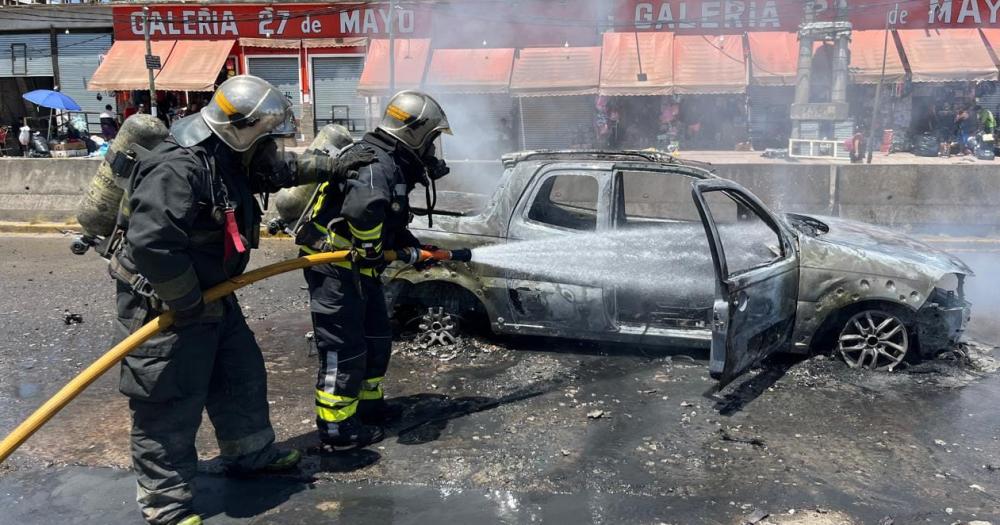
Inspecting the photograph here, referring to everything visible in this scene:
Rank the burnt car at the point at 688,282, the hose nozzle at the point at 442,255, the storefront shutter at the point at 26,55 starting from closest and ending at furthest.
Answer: the hose nozzle at the point at 442,255 → the burnt car at the point at 688,282 → the storefront shutter at the point at 26,55

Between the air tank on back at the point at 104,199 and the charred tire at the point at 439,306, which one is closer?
the air tank on back at the point at 104,199

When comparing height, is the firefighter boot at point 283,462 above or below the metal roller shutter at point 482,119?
below

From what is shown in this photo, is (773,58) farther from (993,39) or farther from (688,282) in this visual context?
(688,282)

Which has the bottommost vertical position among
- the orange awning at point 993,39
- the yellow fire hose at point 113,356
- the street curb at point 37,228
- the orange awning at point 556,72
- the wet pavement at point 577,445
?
the wet pavement at point 577,445

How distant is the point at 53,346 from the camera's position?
600cm

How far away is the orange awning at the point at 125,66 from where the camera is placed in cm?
2405

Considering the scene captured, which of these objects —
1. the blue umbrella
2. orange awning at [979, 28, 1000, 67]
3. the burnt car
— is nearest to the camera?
the burnt car

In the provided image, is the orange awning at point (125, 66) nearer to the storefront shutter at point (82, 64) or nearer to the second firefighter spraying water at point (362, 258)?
the storefront shutter at point (82, 64)

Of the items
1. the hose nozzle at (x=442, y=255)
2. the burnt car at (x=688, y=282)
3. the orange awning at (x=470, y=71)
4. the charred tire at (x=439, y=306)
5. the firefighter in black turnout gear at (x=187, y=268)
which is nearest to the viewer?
the firefighter in black turnout gear at (x=187, y=268)

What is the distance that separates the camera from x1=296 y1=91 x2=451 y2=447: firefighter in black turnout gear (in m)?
3.95

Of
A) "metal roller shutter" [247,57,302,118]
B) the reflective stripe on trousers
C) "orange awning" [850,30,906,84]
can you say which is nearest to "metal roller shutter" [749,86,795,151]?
"orange awning" [850,30,906,84]

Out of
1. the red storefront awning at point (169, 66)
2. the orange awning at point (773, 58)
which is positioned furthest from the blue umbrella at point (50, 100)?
the orange awning at point (773, 58)

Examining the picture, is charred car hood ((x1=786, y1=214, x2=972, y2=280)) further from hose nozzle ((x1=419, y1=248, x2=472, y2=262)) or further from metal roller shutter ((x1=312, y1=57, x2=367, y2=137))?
metal roller shutter ((x1=312, y1=57, x2=367, y2=137))

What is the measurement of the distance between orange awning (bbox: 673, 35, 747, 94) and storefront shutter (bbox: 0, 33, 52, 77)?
2056 centimetres
